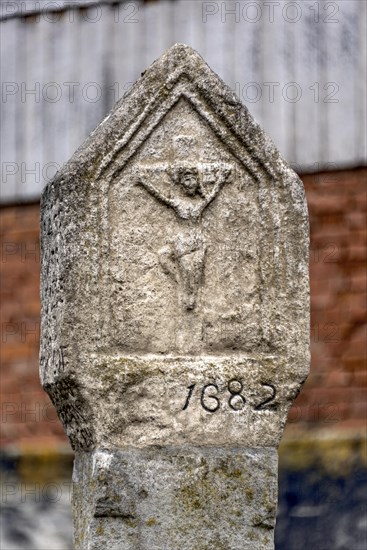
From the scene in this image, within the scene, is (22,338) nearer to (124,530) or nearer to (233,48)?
(233,48)

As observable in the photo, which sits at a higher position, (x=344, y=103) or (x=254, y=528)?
(x=344, y=103)

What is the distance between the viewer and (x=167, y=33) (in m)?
11.6

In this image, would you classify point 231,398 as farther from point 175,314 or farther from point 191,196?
point 191,196

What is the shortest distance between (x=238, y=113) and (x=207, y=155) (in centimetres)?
22

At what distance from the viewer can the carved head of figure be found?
6875 mm

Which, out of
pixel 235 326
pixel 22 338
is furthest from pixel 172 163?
pixel 22 338

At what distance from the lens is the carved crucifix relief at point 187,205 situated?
6793mm

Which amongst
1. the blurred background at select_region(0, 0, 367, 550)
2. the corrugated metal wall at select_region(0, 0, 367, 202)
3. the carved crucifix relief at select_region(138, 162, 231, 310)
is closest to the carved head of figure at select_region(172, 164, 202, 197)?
the carved crucifix relief at select_region(138, 162, 231, 310)

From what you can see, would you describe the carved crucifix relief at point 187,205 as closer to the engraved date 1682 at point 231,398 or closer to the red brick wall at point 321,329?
the engraved date 1682 at point 231,398

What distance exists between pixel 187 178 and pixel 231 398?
0.95 m

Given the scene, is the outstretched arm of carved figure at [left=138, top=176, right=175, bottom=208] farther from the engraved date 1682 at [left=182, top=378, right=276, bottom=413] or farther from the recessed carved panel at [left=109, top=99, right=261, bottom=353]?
the engraved date 1682 at [left=182, top=378, right=276, bottom=413]

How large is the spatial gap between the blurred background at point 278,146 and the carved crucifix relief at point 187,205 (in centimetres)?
398

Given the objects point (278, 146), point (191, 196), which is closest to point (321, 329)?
point (278, 146)

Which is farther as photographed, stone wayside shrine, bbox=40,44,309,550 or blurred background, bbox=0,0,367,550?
blurred background, bbox=0,0,367,550
